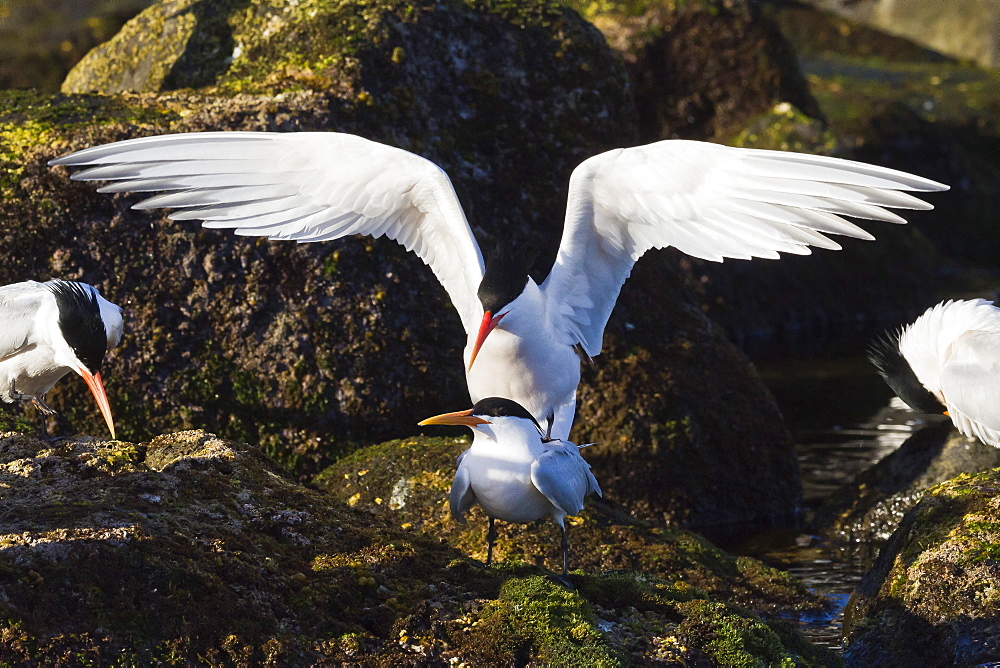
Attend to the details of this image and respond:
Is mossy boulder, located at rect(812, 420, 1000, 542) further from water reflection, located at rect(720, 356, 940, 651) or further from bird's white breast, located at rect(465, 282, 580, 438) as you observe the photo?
bird's white breast, located at rect(465, 282, 580, 438)

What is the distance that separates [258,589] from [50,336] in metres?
2.78

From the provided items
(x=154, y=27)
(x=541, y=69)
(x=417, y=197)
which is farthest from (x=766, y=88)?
(x=417, y=197)

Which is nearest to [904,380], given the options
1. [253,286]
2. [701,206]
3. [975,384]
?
[975,384]

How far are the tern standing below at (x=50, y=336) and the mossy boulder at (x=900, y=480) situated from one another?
544 centimetres

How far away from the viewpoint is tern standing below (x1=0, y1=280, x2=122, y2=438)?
6.46 m

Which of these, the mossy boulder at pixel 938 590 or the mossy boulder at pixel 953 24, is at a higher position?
the mossy boulder at pixel 953 24

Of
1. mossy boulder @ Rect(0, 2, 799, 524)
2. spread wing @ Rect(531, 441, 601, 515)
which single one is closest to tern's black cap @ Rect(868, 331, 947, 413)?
mossy boulder @ Rect(0, 2, 799, 524)

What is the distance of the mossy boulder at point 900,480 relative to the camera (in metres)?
8.48

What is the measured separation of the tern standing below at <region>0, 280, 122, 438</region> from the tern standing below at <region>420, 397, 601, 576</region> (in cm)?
214

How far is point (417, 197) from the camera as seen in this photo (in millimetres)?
7316

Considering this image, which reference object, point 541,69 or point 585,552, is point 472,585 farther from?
point 541,69

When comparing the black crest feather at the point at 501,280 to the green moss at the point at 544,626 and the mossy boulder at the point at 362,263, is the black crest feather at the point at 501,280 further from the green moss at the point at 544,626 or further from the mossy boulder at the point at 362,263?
the green moss at the point at 544,626

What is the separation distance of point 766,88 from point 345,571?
1450 cm

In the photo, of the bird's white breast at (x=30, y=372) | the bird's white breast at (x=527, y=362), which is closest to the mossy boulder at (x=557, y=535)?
the bird's white breast at (x=527, y=362)
